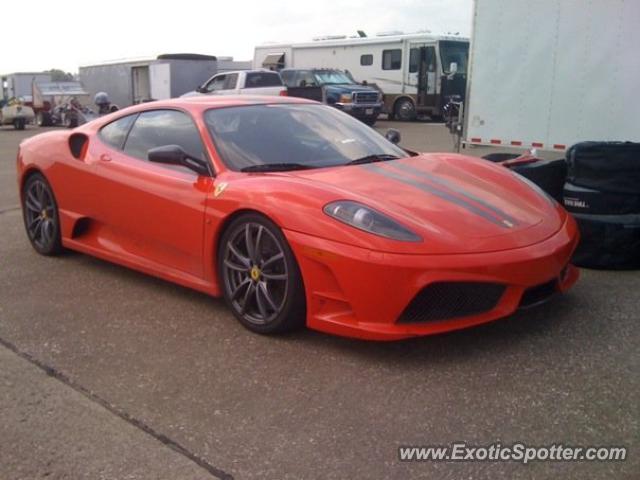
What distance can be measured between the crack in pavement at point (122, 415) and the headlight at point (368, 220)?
1308mm

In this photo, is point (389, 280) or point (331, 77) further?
point (331, 77)

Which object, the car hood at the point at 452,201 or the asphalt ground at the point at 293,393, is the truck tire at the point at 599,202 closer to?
the asphalt ground at the point at 293,393

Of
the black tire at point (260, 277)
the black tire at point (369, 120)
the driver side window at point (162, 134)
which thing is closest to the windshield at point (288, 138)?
the driver side window at point (162, 134)

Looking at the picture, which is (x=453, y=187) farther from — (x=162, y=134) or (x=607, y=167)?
(x=162, y=134)

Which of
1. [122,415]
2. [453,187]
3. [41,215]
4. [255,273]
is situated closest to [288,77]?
[41,215]

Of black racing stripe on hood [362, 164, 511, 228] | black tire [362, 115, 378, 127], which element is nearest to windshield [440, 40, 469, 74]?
black tire [362, 115, 378, 127]

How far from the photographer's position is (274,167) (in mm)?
3994

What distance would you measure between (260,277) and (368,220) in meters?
0.71

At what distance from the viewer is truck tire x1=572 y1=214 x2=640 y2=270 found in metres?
4.77

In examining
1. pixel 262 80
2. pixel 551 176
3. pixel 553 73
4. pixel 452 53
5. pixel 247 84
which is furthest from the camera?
pixel 452 53

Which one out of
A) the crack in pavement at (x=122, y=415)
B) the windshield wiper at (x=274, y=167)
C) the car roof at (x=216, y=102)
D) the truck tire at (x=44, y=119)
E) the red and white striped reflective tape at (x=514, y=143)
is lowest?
the truck tire at (x=44, y=119)

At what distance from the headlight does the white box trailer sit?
5448 mm

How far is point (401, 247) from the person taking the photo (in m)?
3.23

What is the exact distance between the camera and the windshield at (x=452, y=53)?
23.6 metres
